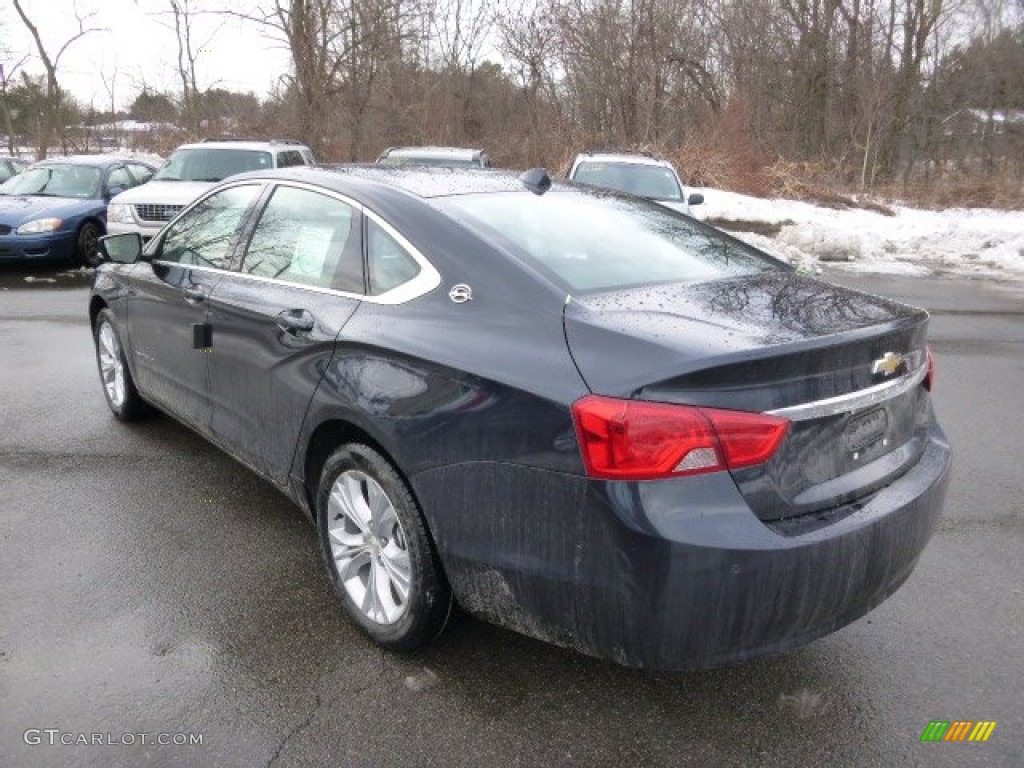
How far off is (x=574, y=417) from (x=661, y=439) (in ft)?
0.77

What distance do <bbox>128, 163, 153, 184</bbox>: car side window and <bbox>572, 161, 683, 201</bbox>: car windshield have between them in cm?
770

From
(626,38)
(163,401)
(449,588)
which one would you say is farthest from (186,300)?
(626,38)

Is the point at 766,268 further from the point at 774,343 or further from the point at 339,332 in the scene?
the point at 339,332

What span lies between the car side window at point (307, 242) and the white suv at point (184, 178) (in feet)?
26.5

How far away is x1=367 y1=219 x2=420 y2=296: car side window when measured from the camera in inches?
116

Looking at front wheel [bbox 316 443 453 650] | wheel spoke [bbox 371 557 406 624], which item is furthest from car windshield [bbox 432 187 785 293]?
wheel spoke [bbox 371 557 406 624]

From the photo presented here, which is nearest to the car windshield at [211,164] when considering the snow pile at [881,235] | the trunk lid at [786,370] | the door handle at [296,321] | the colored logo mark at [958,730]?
the snow pile at [881,235]

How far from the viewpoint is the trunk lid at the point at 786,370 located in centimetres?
221

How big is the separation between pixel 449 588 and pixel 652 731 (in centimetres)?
77

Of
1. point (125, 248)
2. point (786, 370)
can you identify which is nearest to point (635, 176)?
point (125, 248)

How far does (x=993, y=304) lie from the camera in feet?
35.9

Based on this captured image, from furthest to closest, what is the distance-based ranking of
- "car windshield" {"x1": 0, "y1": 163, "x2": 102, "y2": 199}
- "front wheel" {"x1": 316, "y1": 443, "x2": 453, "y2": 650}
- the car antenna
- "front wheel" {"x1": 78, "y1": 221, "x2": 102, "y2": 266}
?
"car windshield" {"x1": 0, "y1": 163, "x2": 102, "y2": 199}, "front wheel" {"x1": 78, "y1": 221, "x2": 102, "y2": 266}, the car antenna, "front wheel" {"x1": 316, "y1": 443, "x2": 453, "y2": 650}

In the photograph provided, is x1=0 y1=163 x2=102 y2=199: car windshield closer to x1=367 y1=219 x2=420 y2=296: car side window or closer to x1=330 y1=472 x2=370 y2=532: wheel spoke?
x1=367 y1=219 x2=420 y2=296: car side window

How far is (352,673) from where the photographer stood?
284 centimetres
